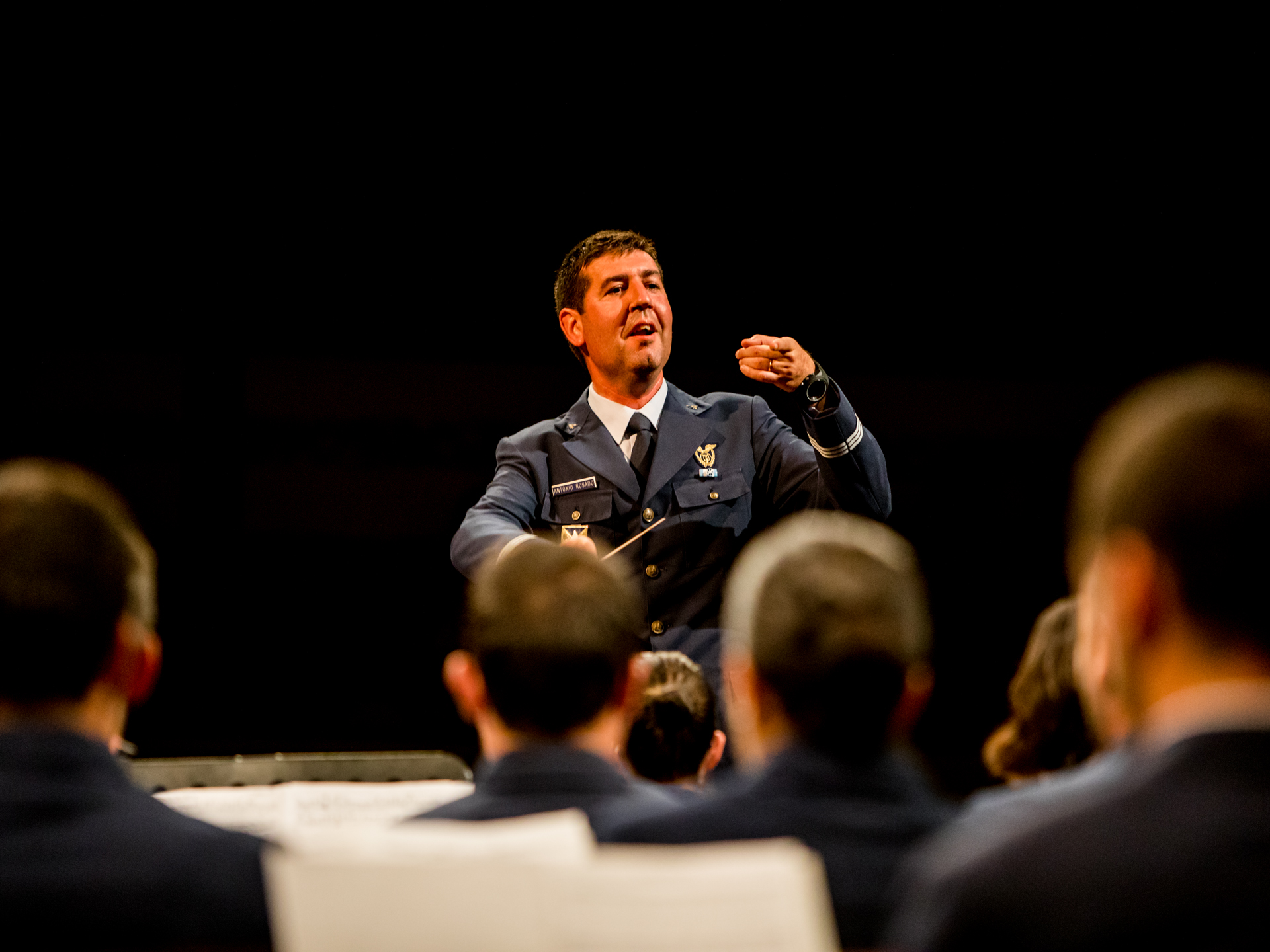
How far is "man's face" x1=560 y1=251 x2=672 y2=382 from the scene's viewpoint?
2871 millimetres

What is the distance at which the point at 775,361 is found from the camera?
2520mm

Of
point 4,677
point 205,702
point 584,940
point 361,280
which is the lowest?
point 584,940

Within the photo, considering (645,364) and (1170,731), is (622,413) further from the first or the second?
(1170,731)

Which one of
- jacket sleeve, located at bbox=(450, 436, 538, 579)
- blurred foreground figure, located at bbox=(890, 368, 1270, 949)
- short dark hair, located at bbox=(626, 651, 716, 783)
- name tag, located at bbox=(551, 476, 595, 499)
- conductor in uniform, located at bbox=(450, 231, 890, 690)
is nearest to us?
blurred foreground figure, located at bbox=(890, 368, 1270, 949)

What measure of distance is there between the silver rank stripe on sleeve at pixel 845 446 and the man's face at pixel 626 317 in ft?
1.65

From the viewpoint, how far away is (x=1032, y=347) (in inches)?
183

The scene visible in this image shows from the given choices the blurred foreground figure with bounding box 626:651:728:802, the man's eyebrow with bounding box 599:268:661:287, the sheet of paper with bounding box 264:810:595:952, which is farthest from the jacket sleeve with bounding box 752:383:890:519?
the sheet of paper with bounding box 264:810:595:952

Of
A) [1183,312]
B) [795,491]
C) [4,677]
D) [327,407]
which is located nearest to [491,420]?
[327,407]

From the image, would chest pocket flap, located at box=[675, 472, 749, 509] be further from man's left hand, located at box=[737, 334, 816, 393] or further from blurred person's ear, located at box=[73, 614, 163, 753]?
blurred person's ear, located at box=[73, 614, 163, 753]

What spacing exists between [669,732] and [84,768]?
Result: 1111mm

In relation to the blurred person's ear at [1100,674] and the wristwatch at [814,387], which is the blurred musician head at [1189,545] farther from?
the wristwatch at [814,387]

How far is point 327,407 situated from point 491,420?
0.60 metres

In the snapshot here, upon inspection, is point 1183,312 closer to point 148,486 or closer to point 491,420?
point 491,420

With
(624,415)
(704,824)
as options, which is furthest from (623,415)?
(704,824)
